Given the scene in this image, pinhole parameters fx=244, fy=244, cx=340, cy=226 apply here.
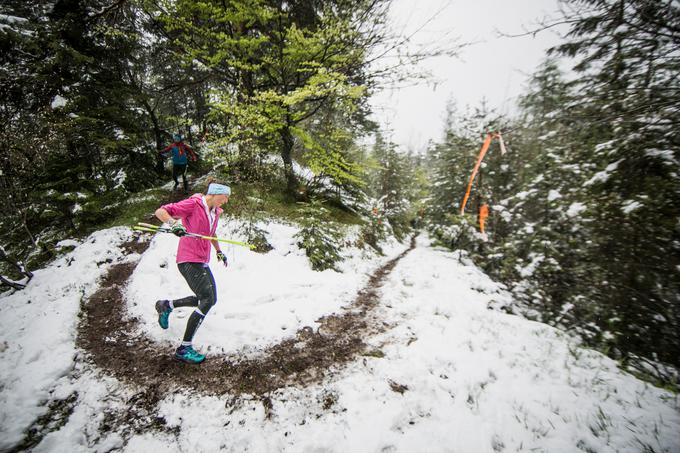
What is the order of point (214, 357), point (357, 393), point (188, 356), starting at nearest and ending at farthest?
1. point (357, 393)
2. point (188, 356)
3. point (214, 357)

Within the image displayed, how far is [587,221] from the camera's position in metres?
5.83

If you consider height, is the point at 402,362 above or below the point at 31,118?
below

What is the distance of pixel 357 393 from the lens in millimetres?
3477

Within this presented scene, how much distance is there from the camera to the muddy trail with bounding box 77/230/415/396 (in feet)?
11.8

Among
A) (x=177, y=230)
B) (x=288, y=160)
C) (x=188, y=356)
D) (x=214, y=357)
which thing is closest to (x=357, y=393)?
(x=214, y=357)

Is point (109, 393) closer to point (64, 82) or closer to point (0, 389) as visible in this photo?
point (0, 389)

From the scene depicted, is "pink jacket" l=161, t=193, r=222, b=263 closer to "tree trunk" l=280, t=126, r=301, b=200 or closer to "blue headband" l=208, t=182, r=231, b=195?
"blue headband" l=208, t=182, r=231, b=195

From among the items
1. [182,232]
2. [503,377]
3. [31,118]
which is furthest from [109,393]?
[31,118]

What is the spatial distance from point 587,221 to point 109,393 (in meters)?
9.69

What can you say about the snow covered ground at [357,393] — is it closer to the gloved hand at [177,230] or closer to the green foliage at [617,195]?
the green foliage at [617,195]

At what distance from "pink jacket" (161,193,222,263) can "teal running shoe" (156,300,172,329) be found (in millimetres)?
1013

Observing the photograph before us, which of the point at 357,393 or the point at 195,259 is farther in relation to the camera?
the point at 195,259

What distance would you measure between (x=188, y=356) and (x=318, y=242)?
203 inches

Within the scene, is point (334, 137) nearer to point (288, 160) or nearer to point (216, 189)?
point (288, 160)
